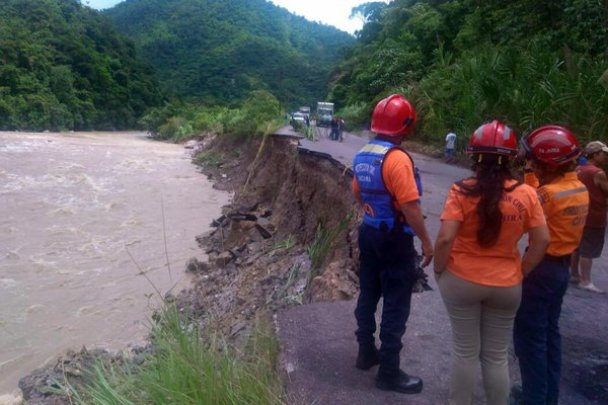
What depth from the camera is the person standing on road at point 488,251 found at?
2.75 m

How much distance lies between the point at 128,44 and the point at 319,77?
27.5 metres

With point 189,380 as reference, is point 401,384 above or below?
Answer: below

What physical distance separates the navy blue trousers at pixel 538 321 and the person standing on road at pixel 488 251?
0.17 metres

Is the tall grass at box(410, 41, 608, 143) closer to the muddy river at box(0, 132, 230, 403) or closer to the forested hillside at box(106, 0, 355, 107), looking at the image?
the muddy river at box(0, 132, 230, 403)

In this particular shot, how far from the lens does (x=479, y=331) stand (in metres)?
2.88

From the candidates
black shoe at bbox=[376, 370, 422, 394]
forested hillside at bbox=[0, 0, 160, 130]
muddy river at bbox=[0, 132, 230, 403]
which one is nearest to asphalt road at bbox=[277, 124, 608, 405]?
black shoe at bbox=[376, 370, 422, 394]

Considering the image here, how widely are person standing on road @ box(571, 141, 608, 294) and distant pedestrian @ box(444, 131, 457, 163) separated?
38.7ft

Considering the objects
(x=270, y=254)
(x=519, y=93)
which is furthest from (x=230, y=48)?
(x=270, y=254)

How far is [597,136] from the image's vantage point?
1085 cm

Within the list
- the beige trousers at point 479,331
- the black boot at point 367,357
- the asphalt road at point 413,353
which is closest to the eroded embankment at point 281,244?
the asphalt road at point 413,353

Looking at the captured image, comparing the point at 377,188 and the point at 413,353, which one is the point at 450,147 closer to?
the point at 413,353

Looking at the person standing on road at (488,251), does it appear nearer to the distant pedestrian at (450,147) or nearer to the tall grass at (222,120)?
the distant pedestrian at (450,147)

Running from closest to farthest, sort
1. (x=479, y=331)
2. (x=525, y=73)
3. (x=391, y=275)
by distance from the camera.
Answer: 1. (x=479, y=331)
2. (x=391, y=275)
3. (x=525, y=73)

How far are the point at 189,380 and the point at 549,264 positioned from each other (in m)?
1.95
